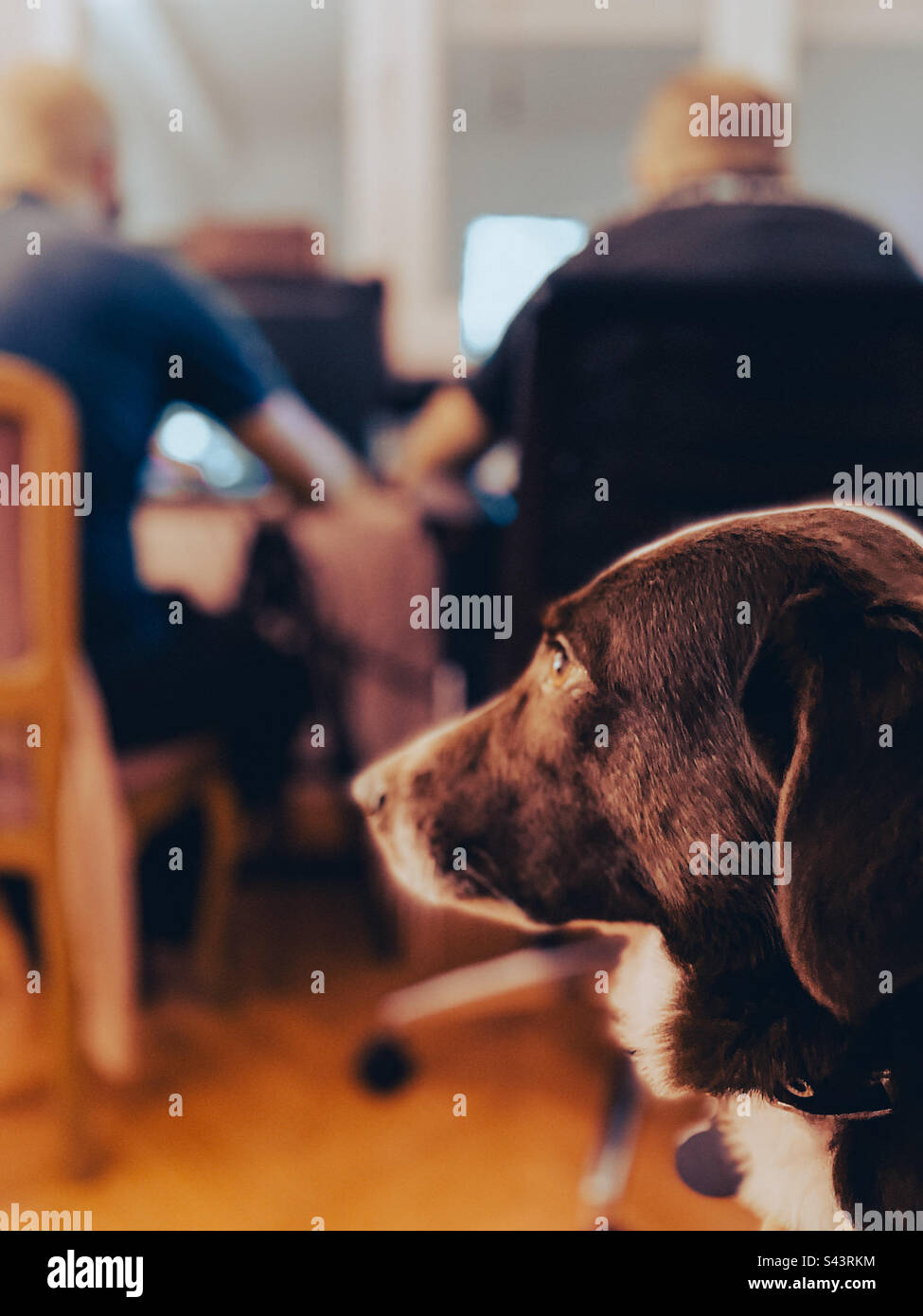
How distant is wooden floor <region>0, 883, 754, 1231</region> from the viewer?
749 millimetres

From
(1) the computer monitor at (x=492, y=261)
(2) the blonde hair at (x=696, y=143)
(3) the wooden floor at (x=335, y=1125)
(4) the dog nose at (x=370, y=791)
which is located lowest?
(3) the wooden floor at (x=335, y=1125)

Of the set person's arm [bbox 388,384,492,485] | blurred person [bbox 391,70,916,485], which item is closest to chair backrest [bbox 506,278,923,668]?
blurred person [bbox 391,70,916,485]

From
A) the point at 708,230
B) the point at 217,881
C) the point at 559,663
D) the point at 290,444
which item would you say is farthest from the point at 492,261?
the point at 559,663

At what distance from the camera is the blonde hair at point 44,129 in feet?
3.26

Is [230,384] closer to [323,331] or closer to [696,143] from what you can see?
[696,143]

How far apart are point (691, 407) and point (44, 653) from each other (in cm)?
66

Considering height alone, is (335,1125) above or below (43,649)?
below

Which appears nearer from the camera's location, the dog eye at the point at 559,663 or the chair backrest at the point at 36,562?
the dog eye at the point at 559,663

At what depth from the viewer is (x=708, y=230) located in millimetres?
631

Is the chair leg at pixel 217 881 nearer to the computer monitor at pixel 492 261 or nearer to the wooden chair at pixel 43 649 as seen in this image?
the wooden chair at pixel 43 649

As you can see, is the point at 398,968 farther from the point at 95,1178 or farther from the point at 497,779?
the point at 497,779

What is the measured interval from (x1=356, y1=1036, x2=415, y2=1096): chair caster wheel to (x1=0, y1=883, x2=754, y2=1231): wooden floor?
19mm

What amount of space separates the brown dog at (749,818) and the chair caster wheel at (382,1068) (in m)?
0.71

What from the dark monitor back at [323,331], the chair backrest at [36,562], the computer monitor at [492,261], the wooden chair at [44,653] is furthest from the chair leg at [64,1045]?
the dark monitor back at [323,331]
